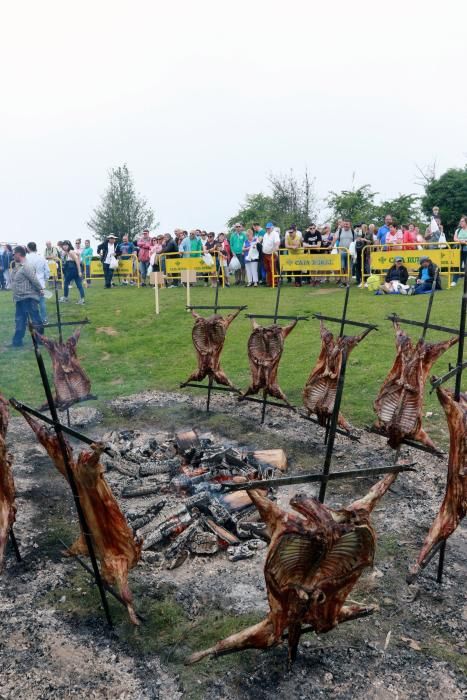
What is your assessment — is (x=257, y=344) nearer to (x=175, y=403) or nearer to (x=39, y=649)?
(x=175, y=403)

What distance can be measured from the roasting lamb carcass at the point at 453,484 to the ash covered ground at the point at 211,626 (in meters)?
0.42

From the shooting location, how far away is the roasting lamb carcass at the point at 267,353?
27.5 ft

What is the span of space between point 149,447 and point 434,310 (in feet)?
30.3

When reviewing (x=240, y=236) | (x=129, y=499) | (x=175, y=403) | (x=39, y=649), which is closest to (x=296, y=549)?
(x=39, y=649)

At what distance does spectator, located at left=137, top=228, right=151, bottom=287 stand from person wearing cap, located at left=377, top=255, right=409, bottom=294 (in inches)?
387

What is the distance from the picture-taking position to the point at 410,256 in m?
17.9

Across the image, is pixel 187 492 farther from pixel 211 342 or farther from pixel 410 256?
pixel 410 256

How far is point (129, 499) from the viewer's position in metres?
6.58

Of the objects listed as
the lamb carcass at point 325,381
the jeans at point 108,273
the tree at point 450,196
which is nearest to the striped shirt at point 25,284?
the lamb carcass at point 325,381

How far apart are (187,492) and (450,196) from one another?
26.8m

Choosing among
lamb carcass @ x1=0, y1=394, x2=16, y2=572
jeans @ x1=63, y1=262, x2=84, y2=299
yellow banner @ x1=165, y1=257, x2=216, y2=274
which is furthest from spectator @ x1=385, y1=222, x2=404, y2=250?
lamb carcass @ x1=0, y1=394, x2=16, y2=572

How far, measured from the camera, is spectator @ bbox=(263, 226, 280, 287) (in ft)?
63.5

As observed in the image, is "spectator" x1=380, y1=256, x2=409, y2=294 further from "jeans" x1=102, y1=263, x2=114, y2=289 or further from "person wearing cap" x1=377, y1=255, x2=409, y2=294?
"jeans" x1=102, y1=263, x2=114, y2=289

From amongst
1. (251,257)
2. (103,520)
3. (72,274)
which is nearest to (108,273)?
(72,274)
